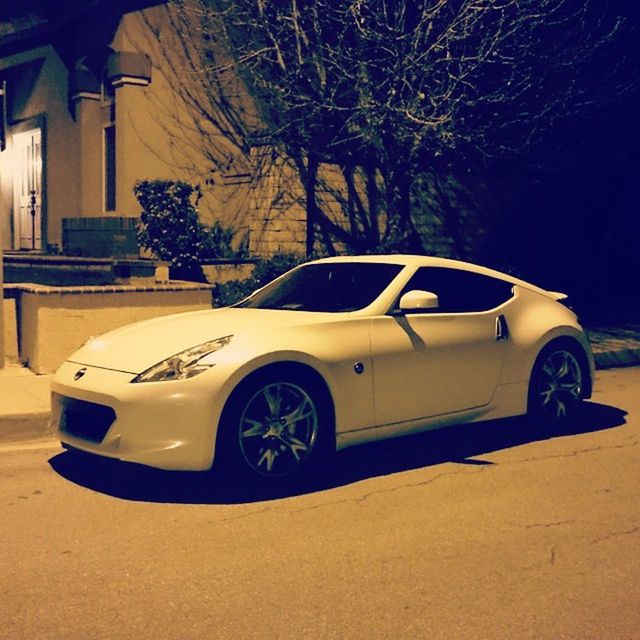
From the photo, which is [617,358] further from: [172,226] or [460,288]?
[172,226]

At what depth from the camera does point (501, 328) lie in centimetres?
743

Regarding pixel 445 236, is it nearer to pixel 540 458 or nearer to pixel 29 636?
pixel 540 458

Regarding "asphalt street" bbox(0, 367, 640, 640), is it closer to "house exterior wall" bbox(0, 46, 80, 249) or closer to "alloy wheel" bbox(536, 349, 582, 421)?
"alloy wheel" bbox(536, 349, 582, 421)

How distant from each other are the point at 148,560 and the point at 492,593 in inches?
65.6

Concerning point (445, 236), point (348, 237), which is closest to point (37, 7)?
A: point (348, 237)

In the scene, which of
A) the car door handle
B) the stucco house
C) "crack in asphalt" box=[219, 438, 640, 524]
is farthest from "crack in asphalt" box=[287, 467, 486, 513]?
the stucco house

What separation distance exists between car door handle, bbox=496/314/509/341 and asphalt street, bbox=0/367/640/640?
0.84 meters

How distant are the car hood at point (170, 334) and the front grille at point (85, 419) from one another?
0.27m

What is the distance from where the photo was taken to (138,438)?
5797 mm

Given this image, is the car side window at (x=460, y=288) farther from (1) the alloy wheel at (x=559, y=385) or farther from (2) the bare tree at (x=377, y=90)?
(2) the bare tree at (x=377, y=90)

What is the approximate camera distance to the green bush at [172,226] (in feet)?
44.5

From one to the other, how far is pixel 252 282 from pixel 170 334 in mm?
7272

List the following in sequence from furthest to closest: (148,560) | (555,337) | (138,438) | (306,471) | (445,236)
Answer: (445,236)
(555,337)
(306,471)
(138,438)
(148,560)

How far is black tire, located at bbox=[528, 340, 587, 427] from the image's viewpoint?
7.73 m
